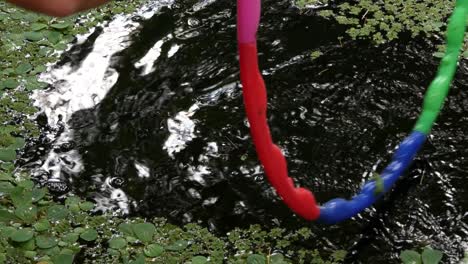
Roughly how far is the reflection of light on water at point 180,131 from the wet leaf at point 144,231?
0.37m

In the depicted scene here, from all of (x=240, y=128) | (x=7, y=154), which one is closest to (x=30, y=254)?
(x=7, y=154)

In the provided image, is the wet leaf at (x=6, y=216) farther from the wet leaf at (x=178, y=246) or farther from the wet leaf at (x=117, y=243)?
the wet leaf at (x=178, y=246)

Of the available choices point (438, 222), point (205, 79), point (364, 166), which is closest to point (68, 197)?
point (205, 79)

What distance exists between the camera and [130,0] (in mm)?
3482

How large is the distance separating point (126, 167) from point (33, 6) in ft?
4.31

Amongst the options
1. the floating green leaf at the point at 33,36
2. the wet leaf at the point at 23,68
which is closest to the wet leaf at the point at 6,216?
the wet leaf at the point at 23,68

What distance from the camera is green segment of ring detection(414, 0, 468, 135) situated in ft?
6.70

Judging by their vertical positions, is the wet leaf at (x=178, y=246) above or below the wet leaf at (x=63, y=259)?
below

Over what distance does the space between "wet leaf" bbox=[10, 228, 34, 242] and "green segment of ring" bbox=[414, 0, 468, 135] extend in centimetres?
125

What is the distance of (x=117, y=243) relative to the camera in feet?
7.37

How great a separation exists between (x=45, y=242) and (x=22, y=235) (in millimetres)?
79

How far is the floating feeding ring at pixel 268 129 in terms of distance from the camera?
5.20ft

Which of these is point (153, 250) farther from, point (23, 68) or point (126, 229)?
point (23, 68)

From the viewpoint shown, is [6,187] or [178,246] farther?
[6,187]
